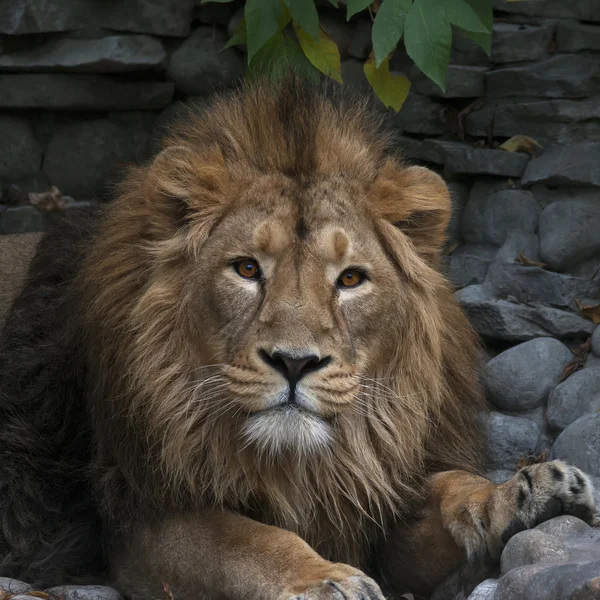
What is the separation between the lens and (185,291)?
309cm

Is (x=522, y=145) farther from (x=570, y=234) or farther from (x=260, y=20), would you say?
(x=260, y=20)

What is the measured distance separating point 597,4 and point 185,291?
9.21 feet

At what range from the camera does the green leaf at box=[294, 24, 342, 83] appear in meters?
4.27

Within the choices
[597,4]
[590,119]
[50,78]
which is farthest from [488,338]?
[50,78]

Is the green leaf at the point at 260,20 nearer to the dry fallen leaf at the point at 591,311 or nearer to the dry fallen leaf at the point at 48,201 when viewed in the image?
the dry fallen leaf at the point at 591,311

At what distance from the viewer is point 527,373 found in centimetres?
456

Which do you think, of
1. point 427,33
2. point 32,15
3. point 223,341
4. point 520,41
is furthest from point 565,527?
point 32,15

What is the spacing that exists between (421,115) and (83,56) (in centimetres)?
170

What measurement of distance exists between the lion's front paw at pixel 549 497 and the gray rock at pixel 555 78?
2.63 metres

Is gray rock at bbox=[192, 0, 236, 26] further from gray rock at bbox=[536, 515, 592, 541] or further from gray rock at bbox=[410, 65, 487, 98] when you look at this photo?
gray rock at bbox=[536, 515, 592, 541]

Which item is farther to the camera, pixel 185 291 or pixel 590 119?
pixel 590 119

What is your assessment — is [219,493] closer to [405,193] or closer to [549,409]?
[405,193]

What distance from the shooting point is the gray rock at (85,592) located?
3261mm

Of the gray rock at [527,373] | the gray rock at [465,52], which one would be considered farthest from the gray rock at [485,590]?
the gray rock at [465,52]
